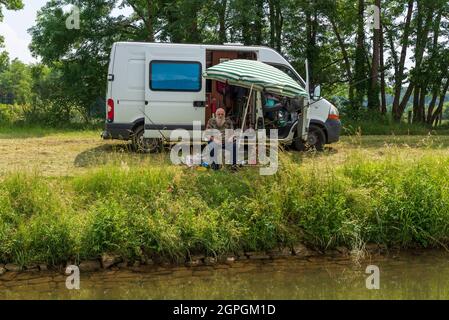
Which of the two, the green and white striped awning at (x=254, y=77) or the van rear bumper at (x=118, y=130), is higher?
the green and white striped awning at (x=254, y=77)

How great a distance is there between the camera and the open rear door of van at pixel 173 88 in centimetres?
1216

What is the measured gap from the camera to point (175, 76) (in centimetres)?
1225

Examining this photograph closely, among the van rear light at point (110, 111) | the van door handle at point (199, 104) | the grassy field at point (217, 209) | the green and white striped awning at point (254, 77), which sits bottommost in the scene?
the grassy field at point (217, 209)

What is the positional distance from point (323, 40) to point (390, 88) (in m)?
3.32

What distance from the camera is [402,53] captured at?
21.7 metres

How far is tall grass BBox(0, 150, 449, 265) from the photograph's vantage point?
7430 mm

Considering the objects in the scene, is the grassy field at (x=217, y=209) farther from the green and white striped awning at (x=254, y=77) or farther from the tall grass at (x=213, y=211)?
the green and white striped awning at (x=254, y=77)

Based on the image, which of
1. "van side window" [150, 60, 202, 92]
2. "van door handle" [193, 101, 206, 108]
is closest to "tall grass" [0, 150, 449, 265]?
"van door handle" [193, 101, 206, 108]

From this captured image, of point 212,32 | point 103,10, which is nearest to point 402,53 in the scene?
point 212,32

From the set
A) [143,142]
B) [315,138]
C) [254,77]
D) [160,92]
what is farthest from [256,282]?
[315,138]

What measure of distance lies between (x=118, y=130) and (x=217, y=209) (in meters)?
4.93

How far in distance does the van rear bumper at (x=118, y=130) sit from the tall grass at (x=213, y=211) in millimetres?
3618

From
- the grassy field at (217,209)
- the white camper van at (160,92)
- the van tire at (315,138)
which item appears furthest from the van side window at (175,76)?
the grassy field at (217,209)
